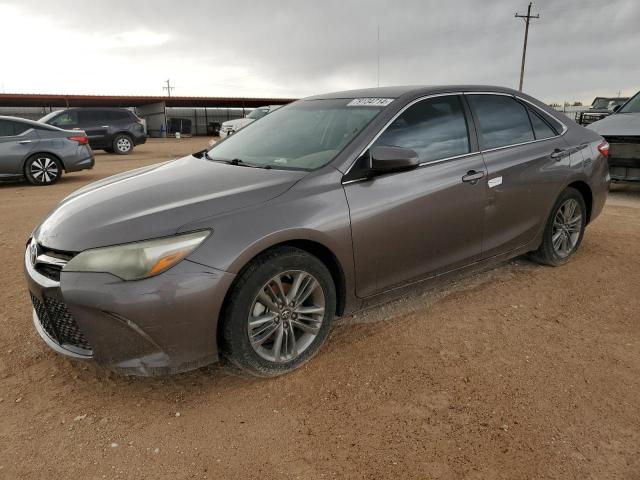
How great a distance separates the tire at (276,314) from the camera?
2.53m

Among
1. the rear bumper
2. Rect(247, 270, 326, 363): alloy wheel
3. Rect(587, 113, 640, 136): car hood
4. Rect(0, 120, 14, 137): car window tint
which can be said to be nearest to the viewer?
Rect(247, 270, 326, 363): alloy wheel

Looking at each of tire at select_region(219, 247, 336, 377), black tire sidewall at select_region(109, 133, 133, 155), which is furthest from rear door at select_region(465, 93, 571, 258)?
black tire sidewall at select_region(109, 133, 133, 155)

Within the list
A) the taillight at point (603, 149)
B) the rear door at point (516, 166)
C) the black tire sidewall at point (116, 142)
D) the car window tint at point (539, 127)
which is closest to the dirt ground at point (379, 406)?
the rear door at point (516, 166)

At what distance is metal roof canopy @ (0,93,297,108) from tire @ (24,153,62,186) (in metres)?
25.2

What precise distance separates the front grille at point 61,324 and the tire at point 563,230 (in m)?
3.68

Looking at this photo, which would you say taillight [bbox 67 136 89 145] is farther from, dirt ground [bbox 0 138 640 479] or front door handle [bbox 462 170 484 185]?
front door handle [bbox 462 170 484 185]

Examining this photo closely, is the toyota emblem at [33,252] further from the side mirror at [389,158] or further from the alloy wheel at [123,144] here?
the alloy wheel at [123,144]

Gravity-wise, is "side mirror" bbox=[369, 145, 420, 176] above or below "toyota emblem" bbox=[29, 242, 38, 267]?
above

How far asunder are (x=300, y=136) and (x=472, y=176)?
124cm

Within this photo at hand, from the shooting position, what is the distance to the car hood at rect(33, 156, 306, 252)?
2471 mm

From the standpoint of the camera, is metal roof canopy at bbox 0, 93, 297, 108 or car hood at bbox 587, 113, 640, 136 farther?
metal roof canopy at bbox 0, 93, 297, 108

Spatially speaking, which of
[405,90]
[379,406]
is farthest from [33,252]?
[405,90]

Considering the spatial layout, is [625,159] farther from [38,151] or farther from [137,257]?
[38,151]

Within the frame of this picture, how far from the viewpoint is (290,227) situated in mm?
2639
